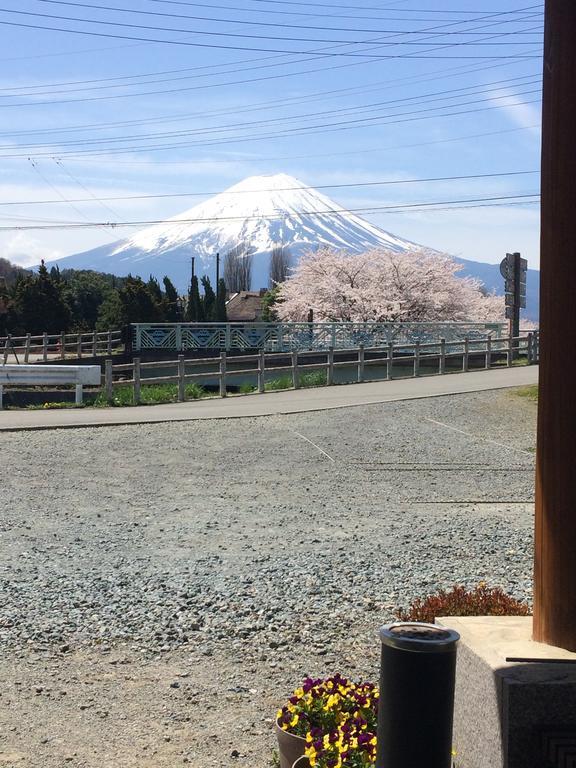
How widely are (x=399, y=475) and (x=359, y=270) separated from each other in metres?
50.4

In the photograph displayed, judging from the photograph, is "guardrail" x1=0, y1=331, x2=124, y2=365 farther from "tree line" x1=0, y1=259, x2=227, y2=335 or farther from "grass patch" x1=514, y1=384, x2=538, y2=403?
"grass patch" x1=514, y1=384, x2=538, y2=403

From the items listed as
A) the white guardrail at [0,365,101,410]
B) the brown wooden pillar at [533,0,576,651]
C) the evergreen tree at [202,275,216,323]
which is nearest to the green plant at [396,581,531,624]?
the brown wooden pillar at [533,0,576,651]

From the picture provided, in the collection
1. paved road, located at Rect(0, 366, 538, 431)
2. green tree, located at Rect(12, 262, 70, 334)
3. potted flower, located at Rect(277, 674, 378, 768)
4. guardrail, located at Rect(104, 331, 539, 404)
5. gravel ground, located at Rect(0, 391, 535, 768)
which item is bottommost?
gravel ground, located at Rect(0, 391, 535, 768)

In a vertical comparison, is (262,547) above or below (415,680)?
below

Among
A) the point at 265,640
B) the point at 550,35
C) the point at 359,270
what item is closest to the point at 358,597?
the point at 265,640

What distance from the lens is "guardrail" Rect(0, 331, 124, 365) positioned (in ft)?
144

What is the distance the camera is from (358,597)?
7.10 m

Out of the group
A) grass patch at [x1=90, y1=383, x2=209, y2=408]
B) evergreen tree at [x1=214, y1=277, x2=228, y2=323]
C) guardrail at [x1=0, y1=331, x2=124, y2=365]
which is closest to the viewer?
grass patch at [x1=90, y1=383, x2=209, y2=408]

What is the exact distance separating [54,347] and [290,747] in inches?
1959

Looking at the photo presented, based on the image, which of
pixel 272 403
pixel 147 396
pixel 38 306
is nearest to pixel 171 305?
pixel 38 306

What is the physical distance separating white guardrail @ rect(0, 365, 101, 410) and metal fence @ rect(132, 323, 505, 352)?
23.6m

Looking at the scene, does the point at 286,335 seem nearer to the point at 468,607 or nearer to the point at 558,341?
the point at 468,607

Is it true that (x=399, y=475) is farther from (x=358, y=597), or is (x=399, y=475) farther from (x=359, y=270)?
(x=359, y=270)

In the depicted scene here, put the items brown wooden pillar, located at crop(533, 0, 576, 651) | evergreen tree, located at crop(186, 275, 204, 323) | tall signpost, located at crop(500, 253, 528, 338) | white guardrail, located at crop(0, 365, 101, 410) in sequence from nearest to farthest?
brown wooden pillar, located at crop(533, 0, 576, 651), white guardrail, located at crop(0, 365, 101, 410), tall signpost, located at crop(500, 253, 528, 338), evergreen tree, located at crop(186, 275, 204, 323)
